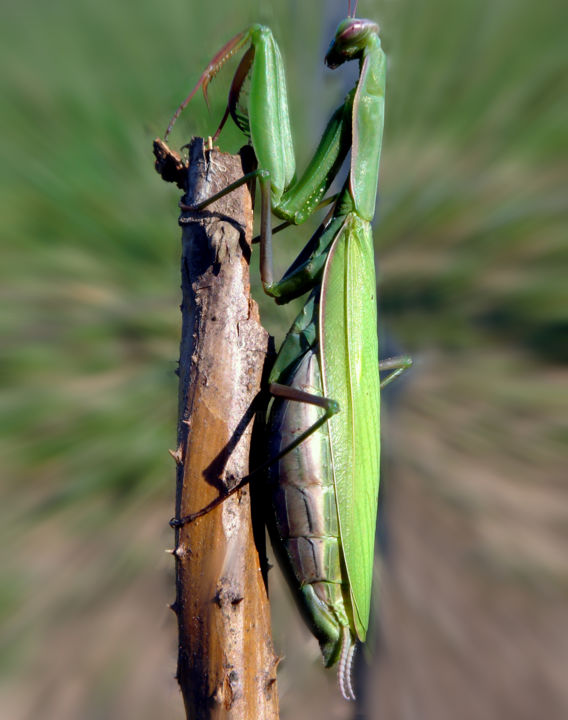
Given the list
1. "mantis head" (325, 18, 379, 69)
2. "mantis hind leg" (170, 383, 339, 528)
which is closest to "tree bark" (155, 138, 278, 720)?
"mantis hind leg" (170, 383, 339, 528)

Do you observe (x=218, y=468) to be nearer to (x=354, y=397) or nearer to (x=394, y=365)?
(x=354, y=397)

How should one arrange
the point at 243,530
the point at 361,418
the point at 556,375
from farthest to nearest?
1. the point at 556,375
2. the point at 361,418
3. the point at 243,530

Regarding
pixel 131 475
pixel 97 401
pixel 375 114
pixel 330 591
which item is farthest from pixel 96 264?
pixel 330 591

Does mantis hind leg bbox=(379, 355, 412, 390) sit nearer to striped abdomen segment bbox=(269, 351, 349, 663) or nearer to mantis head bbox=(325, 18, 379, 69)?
striped abdomen segment bbox=(269, 351, 349, 663)

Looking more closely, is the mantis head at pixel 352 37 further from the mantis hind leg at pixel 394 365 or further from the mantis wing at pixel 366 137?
the mantis hind leg at pixel 394 365

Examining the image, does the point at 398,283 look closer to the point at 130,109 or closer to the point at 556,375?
the point at 556,375

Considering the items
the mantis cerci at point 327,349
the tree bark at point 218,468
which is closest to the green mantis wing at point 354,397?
the mantis cerci at point 327,349

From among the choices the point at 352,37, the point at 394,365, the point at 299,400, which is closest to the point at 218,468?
the point at 299,400
